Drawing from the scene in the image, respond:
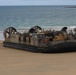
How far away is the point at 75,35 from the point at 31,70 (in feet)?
24.8

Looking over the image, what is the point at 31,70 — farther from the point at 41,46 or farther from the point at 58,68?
the point at 41,46

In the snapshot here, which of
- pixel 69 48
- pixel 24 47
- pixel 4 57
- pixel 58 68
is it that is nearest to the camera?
pixel 58 68

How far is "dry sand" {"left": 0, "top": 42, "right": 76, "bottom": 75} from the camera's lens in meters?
14.1

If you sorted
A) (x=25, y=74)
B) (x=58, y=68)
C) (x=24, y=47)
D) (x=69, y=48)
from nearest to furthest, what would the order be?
(x=25, y=74), (x=58, y=68), (x=69, y=48), (x=24, y=47)

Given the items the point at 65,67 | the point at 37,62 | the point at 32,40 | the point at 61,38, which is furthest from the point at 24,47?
the point at 65,67

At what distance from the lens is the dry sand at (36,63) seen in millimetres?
14062

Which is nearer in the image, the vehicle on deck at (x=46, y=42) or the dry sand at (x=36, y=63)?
the dry sand at (x=36, y=63)

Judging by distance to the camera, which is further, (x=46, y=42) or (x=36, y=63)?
(x=46, y=42)

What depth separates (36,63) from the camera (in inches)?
631

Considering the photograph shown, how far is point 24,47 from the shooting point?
21219 mm

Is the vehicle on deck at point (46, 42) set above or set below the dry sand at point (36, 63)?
above

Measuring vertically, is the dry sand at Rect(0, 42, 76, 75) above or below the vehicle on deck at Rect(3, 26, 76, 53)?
below

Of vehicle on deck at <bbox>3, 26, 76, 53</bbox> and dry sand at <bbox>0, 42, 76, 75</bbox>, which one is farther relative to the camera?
vehicle on deck at <bbox>3, 26, 76, 53</bbox>

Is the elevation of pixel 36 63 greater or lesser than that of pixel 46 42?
lesser
